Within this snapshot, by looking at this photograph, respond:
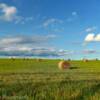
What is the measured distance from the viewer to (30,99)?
15.2 metres

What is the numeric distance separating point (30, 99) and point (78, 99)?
2.64 meters

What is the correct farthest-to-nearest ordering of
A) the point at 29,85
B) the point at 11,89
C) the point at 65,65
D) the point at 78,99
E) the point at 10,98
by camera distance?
the point at 65,65, the point at 29,85, the point at 11,89, the point at 78,99, the point at 10,98

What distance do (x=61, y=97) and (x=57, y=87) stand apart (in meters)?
2.33

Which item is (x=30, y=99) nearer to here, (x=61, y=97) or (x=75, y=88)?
(x=61, y=97)

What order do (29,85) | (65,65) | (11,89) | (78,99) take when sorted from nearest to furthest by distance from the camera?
(78,99), (11,89), (29,85), (65,65)

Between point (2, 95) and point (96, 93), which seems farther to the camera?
point (96, 93)

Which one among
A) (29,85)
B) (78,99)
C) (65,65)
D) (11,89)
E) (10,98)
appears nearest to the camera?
(10,98)

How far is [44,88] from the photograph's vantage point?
18.1 meters

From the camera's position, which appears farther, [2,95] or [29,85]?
[29,85]

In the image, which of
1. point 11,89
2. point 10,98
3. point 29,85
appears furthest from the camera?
point 29,85

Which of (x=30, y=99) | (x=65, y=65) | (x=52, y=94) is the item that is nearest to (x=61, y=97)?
(x=52, y=94)

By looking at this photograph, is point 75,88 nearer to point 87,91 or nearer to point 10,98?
point 87,91

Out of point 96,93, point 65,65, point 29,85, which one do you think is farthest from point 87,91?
point 65,65

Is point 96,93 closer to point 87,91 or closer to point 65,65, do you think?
point 87,91
